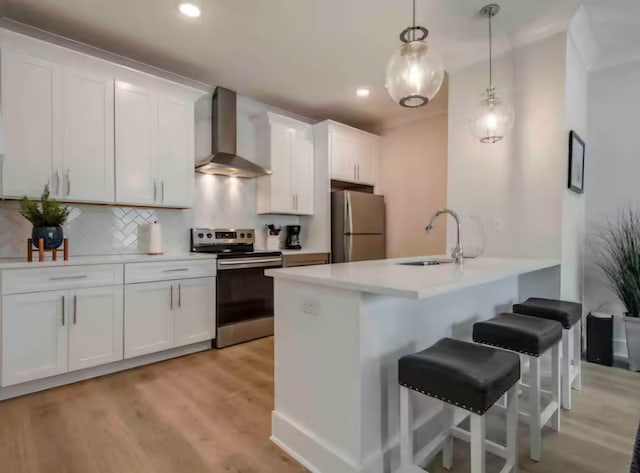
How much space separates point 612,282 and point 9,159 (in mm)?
5050

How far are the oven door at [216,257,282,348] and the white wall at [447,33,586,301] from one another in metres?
2.13

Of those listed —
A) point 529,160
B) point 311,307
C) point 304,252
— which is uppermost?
point 529,160

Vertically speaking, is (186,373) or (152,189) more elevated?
(152,189)

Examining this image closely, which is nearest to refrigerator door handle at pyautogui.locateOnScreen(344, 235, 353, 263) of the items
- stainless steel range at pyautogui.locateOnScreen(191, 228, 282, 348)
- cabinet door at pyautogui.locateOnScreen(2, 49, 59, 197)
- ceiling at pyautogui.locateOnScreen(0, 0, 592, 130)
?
stainless steel range at pyautogui.locateOnScreen(191, 228, 282, 348)

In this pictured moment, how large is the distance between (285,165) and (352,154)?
3.23 feet

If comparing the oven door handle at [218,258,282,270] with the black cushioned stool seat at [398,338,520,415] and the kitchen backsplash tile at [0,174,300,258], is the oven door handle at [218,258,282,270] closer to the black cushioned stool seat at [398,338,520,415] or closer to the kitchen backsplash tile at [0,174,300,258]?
the kitchen backsplash tile at [0,174,300,258]

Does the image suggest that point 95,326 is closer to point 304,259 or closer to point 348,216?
point 304,259

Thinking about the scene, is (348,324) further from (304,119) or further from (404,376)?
(304,119)

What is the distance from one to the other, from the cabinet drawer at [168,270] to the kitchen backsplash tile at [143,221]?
0.51 metres

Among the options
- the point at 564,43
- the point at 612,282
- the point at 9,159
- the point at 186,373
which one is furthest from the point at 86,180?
the point at 612,282

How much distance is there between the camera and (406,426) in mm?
1337

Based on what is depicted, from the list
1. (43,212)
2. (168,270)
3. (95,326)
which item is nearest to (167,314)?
(168,270)

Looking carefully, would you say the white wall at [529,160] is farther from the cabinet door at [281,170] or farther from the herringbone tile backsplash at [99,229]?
the herringbone tile backsplash at [99,229]

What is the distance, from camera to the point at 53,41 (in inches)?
108
